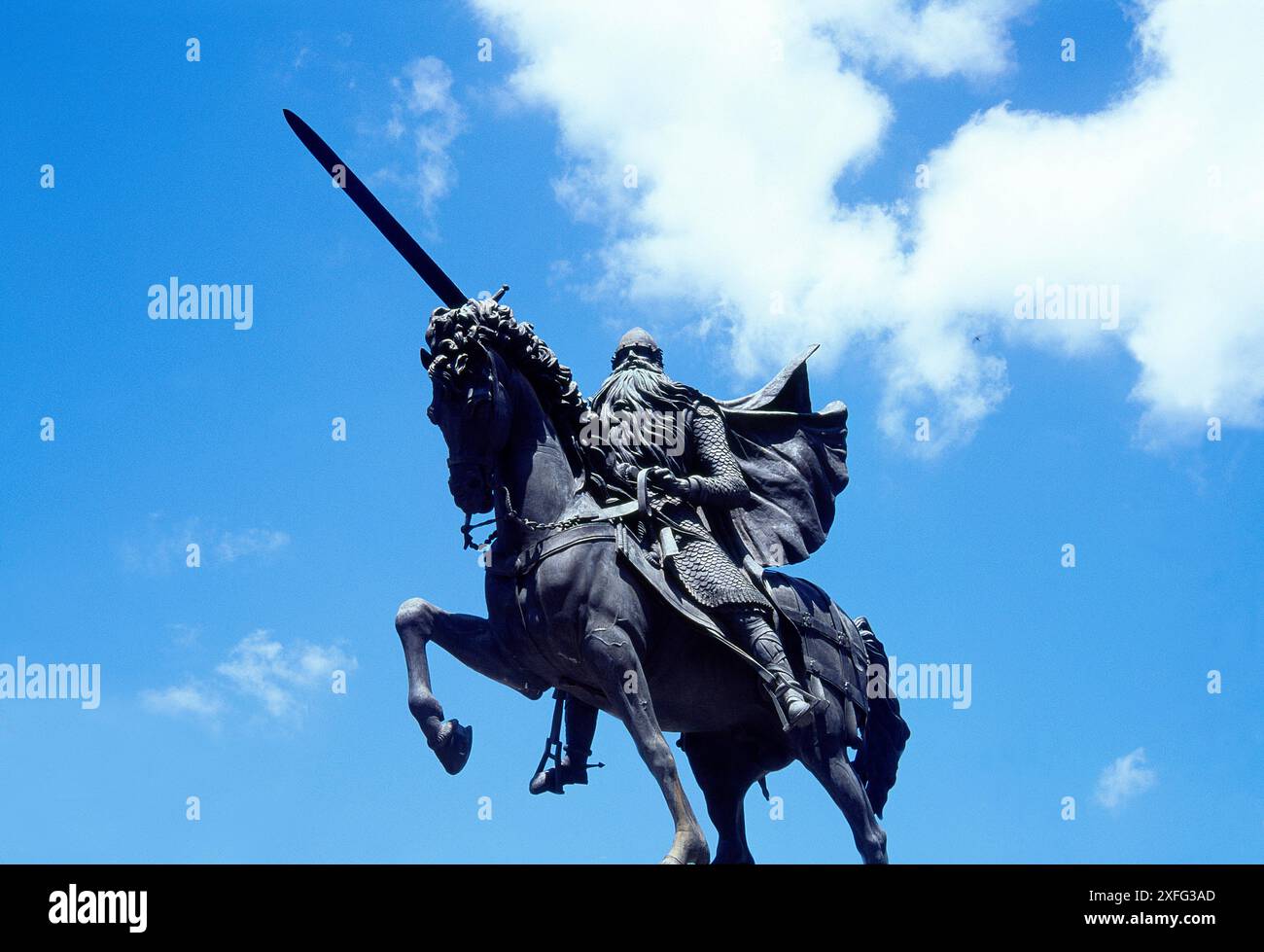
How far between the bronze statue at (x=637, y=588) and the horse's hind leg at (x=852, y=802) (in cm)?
2

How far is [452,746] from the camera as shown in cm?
1438

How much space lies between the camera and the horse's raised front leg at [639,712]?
1434 centimetres

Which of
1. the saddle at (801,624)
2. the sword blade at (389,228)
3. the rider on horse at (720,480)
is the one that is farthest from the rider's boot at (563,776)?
the sword blade at (389,228)

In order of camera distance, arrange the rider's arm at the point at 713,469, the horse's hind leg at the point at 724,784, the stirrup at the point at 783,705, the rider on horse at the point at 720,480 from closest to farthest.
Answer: the stirrup at the point at 783,705, the rider on horse at the point at 720,480, the rider's arm at the point at 713,469, the horse's hind leg at the point at 724,784

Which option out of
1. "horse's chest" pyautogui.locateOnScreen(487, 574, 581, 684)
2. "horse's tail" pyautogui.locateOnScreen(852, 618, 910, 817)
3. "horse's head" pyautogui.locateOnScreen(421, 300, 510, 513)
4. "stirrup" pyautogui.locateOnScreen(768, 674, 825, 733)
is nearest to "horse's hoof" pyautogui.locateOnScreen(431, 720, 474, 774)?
"horse's chest" pyautogui.locateOnScreen(487, 574, 581, 684)

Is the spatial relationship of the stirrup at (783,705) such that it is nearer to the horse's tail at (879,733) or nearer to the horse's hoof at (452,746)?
the horse's tail at (879,733)

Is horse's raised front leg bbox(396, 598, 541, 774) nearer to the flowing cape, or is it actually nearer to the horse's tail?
the flowing cape

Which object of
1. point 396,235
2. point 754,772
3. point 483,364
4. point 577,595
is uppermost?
point 396,235

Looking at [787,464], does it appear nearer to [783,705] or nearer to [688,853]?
[783,705]
